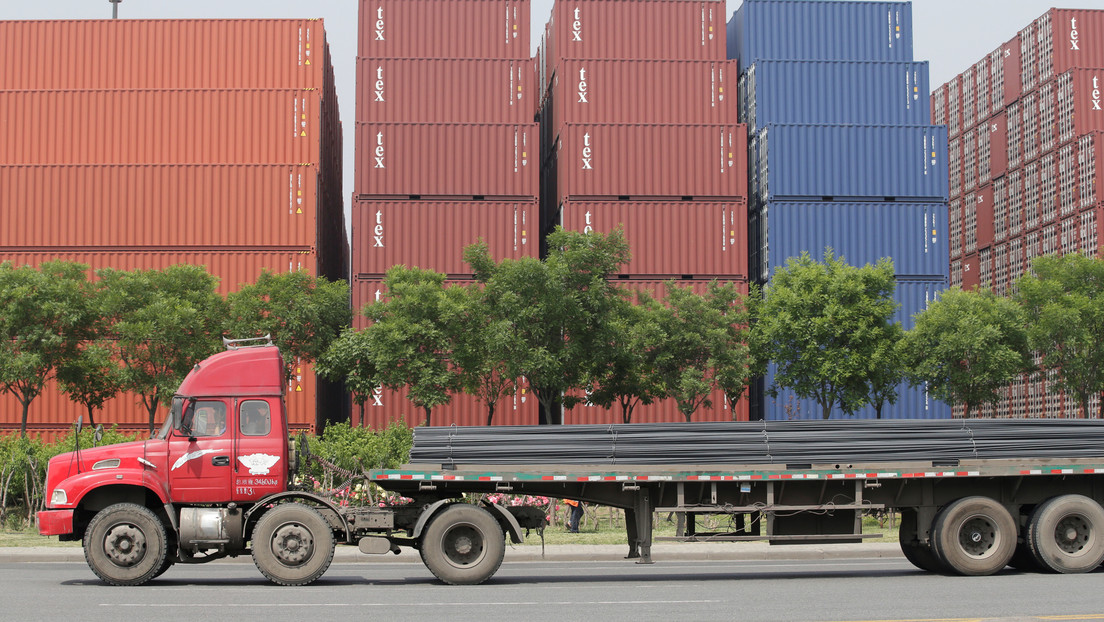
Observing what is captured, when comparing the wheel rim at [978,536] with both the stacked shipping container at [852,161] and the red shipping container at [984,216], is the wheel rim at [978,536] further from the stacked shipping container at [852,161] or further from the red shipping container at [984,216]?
the red shipping container at [984,216]

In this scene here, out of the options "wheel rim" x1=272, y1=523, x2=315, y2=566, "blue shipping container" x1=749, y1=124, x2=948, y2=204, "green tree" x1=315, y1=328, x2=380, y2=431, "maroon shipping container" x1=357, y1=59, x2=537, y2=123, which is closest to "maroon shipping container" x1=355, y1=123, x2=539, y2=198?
"maroon shipping container" x1=357, y1=59, x2=537, y2=123

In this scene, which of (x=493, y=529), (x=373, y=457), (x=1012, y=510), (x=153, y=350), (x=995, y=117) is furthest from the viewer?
(x=995, y=117)

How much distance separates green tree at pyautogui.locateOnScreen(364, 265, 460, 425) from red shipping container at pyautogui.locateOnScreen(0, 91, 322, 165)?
992 cm

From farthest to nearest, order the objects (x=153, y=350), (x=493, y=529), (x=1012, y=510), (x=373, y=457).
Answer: (x=153, y=350)
(x=373, y=457)
(x=1012, y=510)
(x=493, y=529)

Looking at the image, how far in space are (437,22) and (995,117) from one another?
27.9m

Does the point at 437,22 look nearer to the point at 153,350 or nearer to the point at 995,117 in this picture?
the point at 153,350

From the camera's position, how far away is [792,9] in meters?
46.1

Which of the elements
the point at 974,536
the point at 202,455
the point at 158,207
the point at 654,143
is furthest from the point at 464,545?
the point at 158,207

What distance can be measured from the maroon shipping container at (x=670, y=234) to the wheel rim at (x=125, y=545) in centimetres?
2898

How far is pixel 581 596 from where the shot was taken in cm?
1327

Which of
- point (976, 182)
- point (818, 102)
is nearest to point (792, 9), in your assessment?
point (818, 102)

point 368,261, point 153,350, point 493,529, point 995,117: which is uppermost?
point 995,117

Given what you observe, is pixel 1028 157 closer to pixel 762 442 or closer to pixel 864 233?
pixel 864 233

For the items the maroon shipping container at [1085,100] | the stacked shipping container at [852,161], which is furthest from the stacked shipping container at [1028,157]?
the stacked shipping container at [852,161]
